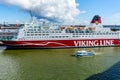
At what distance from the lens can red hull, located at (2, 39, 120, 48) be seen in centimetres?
3781

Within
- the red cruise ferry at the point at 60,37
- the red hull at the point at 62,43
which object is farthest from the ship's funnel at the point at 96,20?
the red hull at the point at 62,43

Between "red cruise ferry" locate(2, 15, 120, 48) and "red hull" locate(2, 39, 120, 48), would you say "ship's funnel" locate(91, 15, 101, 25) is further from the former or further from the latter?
"red hull" locate(2, 39, 120, 48)

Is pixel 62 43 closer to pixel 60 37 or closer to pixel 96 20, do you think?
pixel 60 37

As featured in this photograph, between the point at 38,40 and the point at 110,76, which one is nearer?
the point at 110,76

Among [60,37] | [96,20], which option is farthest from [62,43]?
[96,20]

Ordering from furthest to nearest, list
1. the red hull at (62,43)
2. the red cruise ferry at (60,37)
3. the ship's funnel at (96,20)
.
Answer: the ship's funnel at (96,20) < the red cruise ferry at (60,37) < the red hull at (62,43)

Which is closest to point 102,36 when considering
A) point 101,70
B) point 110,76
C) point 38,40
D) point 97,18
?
point 97,18

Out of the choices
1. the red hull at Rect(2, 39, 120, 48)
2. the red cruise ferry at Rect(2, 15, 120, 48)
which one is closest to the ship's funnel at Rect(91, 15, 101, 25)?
the red cruise ferry at Rect(2, 15, 120, 48)

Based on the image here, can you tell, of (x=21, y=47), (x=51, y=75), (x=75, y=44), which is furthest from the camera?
(x=75, y=44)

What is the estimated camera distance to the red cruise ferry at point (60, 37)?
38.3 m

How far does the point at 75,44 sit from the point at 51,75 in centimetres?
2197

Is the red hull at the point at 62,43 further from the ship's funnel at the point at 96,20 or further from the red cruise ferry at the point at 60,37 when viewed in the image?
the ship's funnel at the point at 96,20

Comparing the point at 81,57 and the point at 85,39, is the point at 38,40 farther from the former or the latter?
the point at 81,57

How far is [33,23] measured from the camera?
136ft
